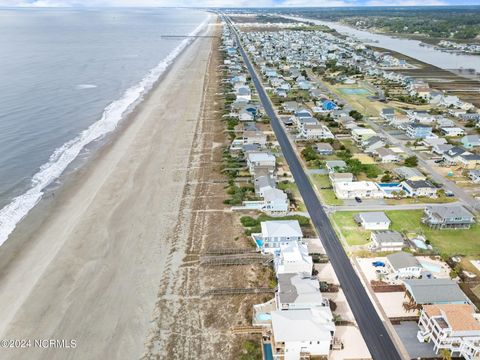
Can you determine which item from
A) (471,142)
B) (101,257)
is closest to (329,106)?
(471,142)

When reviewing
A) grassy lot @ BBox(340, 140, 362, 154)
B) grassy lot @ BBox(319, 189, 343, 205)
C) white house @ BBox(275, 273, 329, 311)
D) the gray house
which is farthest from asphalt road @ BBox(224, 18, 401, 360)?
the gray house

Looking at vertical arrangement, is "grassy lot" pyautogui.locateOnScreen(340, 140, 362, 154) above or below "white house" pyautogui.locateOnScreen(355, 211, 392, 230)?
below

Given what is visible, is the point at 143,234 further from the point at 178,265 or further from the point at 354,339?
the point at 354,339

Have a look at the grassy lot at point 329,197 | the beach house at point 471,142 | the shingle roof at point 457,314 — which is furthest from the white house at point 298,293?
the beach house at point 471,142

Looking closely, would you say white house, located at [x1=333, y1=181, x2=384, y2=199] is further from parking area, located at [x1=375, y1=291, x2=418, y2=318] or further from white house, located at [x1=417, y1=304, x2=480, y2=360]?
white house, located at [x1=417, y1=304, x2=480, y2=360]

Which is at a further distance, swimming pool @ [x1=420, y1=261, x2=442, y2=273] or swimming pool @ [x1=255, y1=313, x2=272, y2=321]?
swimming pool @ [x1=420, y1=261, x2=442, y2=273]

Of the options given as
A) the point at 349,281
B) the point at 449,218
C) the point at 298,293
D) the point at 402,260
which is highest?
the point at 298,293

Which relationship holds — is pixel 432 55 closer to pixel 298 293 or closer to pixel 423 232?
pixel 423 232
